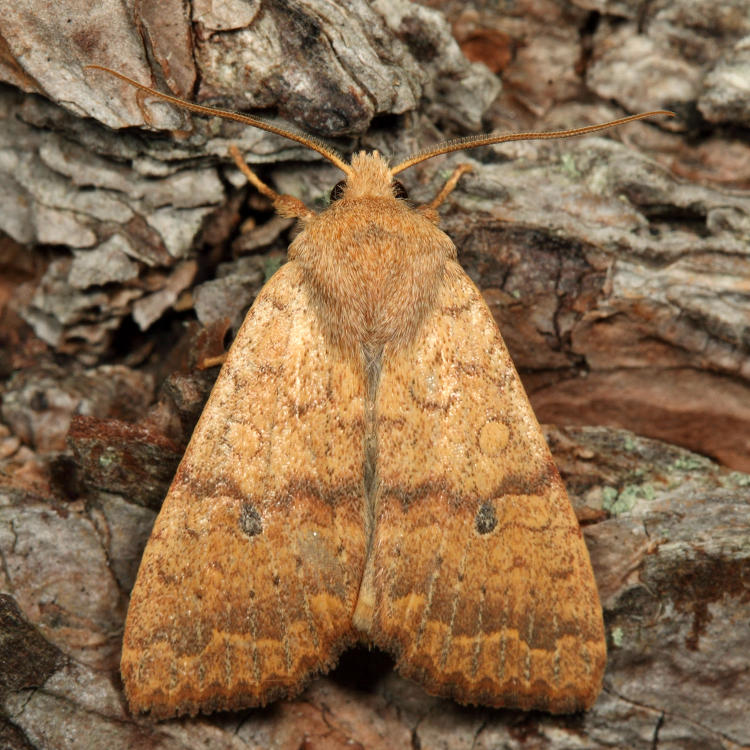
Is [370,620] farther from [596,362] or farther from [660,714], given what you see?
[596,362]

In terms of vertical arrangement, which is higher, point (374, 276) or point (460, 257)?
point (460, 257)

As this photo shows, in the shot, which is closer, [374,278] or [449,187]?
[374,278]

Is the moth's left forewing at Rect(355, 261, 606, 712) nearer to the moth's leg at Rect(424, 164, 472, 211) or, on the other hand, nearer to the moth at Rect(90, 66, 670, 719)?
the moth at Rect(90, 66, 670, 719)

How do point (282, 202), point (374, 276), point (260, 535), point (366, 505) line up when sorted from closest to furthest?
point (260, 535) < point (366, 505) < point (374, 276) < point (282, 202)

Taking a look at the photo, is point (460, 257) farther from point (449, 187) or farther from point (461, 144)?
point (461, 144)

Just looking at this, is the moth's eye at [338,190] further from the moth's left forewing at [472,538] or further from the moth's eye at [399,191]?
the moth's left forewing at [472,538]

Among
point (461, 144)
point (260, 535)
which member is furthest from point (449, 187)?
point (260, 535)
